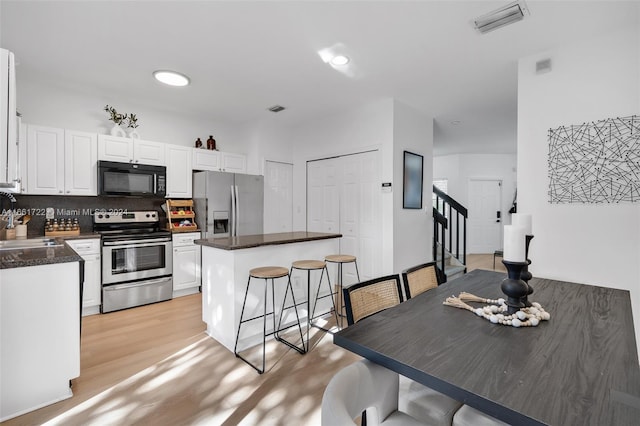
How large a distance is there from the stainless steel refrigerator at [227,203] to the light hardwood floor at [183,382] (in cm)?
171

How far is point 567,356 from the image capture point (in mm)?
1030

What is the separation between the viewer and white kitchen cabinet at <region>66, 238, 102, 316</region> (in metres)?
3.48

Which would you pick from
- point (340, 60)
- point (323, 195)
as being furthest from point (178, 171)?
point (340, 60)

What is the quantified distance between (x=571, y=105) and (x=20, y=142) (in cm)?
561

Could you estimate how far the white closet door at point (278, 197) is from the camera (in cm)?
524

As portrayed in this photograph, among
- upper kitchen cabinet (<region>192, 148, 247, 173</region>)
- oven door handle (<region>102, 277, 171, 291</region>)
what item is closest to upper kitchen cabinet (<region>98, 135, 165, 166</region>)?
upper kitchen cabinet (<region>192, 148, 247, 173</region>)

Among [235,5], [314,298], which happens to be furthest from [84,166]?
[314,298]

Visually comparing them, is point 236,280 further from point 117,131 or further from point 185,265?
point 117,131

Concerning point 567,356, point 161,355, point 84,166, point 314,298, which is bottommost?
point 161,355

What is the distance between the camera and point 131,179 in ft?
13.2

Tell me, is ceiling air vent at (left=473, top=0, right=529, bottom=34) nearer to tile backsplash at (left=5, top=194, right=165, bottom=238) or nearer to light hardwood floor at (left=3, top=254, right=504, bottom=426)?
light hardwood floor at (left=3, top=254, right=504, bottom=426)

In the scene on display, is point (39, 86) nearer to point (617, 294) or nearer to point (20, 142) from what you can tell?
point (20, 142)

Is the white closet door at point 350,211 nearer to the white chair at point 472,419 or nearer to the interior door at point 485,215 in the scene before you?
the white chair at point 472,419

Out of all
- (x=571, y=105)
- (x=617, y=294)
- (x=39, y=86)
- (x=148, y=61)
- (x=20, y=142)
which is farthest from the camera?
(x=39, y=86)
